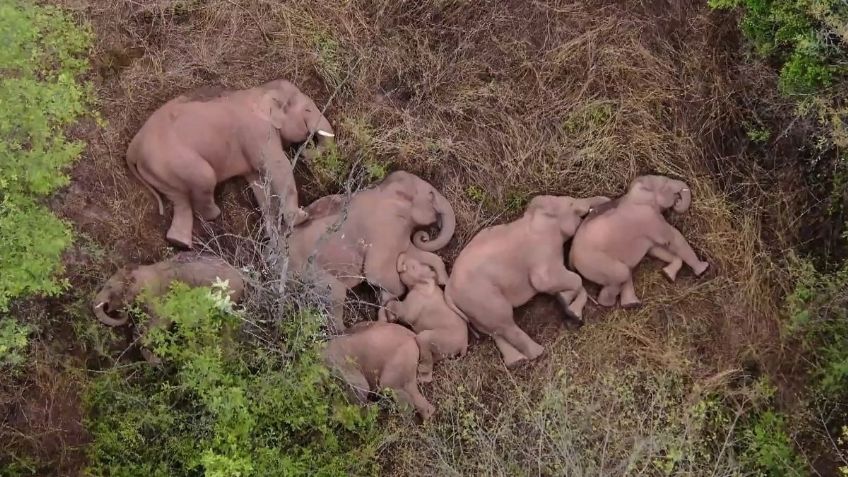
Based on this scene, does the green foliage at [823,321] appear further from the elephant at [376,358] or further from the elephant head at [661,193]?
the elephant at [376,358]

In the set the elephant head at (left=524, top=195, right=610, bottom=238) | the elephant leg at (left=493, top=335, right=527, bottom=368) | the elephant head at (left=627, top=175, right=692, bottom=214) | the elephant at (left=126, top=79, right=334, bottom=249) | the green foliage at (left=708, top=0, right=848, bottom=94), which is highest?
the green foliage at (left=708, top=0, right=848, bottom=94)

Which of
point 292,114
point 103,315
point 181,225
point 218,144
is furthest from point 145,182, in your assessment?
point 292,114

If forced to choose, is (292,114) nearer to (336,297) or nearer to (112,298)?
(336,297)

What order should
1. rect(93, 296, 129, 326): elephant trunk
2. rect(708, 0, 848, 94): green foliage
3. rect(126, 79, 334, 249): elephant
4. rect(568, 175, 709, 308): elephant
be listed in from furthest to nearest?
1. rect(568, 175, 709, 308): elephant
2. rect(126, 79, 334, 249): elephant
3. rect(93, 296, 129, 326): elephant trunk
4. rect(708, 0, 848, 94): green foliage

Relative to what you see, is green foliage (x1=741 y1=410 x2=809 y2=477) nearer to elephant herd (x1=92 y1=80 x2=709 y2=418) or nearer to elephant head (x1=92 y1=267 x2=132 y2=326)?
elephant herd (x1=92 y1=80 x2=709 y2=418)

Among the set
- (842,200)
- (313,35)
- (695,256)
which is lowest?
(695,256)

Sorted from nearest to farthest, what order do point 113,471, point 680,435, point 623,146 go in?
point 113,471 → point 680,435 → point 623,146

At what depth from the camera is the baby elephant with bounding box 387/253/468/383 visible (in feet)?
13.5

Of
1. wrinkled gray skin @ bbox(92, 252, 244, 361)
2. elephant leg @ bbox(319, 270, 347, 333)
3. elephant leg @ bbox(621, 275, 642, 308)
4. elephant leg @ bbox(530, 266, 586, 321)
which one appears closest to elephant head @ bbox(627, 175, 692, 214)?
elephant leg @ bbox(621, 275, 642, 308)

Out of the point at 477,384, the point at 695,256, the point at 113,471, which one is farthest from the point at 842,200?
the point at 113,471

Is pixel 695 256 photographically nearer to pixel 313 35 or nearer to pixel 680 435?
pixel 680 435

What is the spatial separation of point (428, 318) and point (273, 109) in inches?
56.3

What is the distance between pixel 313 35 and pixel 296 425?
2.20 metres

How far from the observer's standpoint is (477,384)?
4199 millimetres
